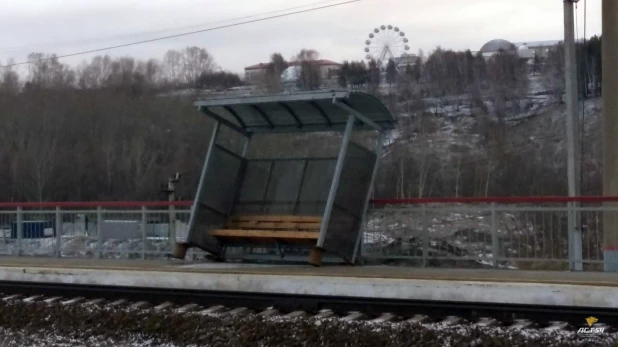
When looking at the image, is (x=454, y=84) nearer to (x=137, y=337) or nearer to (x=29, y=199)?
(x=29, y=199)

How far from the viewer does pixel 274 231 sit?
44.9ft

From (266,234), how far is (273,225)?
2.00 ft

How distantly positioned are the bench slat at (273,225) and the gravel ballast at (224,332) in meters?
3.30

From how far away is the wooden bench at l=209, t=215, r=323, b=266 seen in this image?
13.2 metres

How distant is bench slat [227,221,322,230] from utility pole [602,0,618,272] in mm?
4500

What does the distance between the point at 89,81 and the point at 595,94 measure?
54.2 meters

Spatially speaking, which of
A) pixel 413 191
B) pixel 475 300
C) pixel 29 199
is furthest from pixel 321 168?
pixel 29 199

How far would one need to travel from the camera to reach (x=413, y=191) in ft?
205

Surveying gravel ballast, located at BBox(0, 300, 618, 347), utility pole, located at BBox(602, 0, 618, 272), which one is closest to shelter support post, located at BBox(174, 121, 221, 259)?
gravel ballast, located at BBox(0, 300, 618, 347)

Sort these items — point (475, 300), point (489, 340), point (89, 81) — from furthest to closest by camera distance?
point (89, 81), point (475, 300), point (489, 340)

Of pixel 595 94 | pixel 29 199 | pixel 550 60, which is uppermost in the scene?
pixel 550 60

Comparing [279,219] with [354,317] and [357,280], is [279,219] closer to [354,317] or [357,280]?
[357,280]

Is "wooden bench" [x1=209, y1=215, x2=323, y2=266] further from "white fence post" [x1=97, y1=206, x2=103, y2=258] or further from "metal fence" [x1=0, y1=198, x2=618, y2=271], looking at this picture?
"white fence post" [x1=97, y1=206, x2=103, y2=258]

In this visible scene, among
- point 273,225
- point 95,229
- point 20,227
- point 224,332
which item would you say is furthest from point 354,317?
point 20,227
